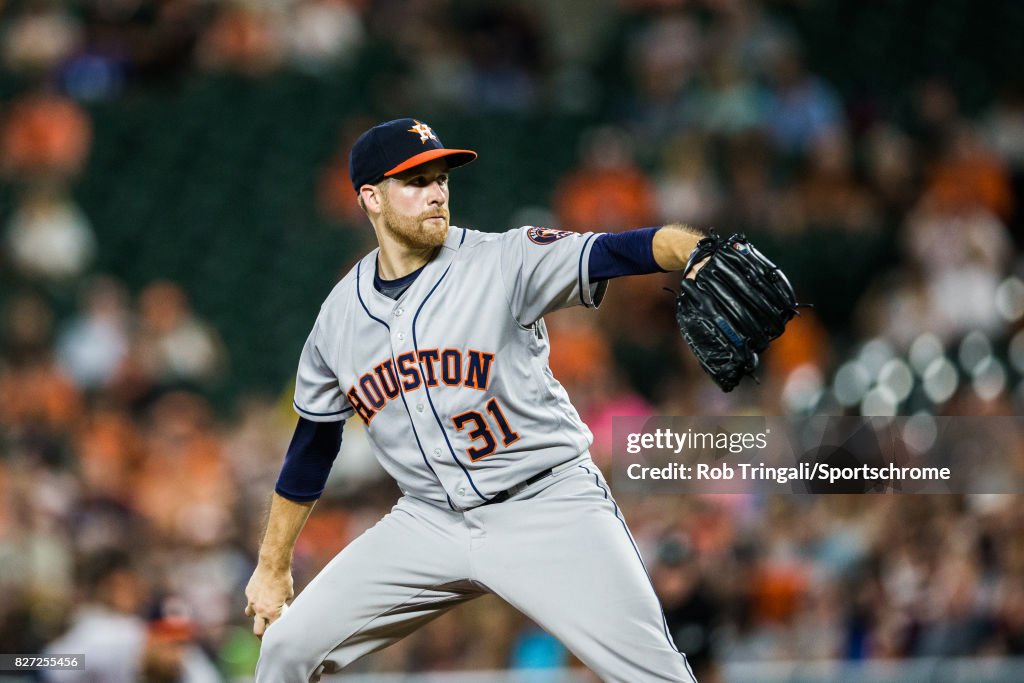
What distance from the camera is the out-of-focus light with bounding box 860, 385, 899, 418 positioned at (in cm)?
593

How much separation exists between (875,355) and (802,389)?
1.37 feet

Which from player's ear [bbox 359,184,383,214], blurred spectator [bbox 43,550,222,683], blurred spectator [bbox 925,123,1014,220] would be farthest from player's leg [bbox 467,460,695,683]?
blurred spectator [bbox 925,123,1014,220]

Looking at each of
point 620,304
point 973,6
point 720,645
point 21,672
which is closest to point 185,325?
point 620,304

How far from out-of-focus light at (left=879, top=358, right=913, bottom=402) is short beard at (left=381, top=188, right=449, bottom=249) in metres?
→ 3.33

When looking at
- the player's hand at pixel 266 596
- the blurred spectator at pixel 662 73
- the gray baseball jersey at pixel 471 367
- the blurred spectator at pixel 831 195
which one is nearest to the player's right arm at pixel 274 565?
the player's hand at pixel 266 596

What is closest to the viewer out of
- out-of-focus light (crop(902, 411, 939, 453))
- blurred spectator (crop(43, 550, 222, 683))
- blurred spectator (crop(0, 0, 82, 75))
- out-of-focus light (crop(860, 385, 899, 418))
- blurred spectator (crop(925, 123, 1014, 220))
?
blurred spectator (crop(43, 550, 222, 683))

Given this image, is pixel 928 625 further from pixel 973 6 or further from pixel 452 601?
pixel 973 6

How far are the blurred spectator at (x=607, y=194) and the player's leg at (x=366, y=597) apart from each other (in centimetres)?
459

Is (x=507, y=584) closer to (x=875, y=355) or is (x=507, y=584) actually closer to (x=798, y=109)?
(x=875, y=355)

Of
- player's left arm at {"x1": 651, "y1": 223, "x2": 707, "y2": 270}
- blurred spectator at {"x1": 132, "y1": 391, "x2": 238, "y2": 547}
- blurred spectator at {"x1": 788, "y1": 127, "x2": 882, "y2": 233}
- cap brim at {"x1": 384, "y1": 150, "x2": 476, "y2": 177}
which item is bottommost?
blurred spectator at {"x1": 132, "y1": 391, "x2": 238, "y2": 547}

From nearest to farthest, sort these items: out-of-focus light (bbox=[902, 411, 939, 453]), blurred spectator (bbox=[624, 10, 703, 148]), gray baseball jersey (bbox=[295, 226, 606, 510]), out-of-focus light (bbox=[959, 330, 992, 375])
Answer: gray baseball jersey (bbox=[295, 226, 606, 510]) < out-of-focus light (bbox=[902, 411, 939, 453]) < out-of-focus light (bbox=[959, 330, 992, 375]) < blurred spectator (bbox=[624, 10, 703, 148])

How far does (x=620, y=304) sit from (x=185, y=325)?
2468 mm

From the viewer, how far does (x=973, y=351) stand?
637cm

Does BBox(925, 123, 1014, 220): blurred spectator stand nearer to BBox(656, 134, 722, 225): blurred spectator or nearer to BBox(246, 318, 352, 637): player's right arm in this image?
BBox(656, 134, 722, 225): blurred spectator
